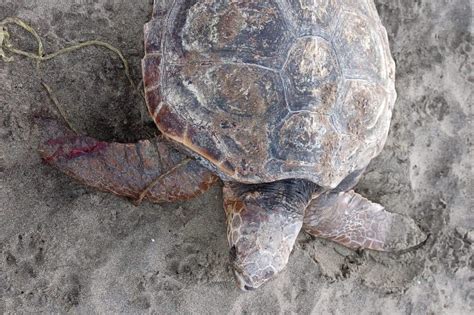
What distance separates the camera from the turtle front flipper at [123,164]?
136 inches

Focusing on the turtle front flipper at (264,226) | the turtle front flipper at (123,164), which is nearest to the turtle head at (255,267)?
the turtle front flipper at (264,226)

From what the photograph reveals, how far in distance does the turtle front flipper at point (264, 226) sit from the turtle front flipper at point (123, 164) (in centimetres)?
32

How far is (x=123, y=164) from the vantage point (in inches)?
138

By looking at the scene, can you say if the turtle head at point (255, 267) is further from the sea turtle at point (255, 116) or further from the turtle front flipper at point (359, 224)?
the turtle front flipper at point (359, 224)

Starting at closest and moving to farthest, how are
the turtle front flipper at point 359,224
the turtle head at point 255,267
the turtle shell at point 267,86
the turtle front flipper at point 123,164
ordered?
1. the turtle shell at point 267,86
2. the turtle head at point 255,267
3. the turtle front flipper at point 123,164
4. the turtle front flipper at point 359,224

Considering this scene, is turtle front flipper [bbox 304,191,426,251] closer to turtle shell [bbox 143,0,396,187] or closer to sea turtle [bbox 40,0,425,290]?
sea turtle [bbox 40,0,425,290]

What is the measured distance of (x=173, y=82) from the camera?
329 cm

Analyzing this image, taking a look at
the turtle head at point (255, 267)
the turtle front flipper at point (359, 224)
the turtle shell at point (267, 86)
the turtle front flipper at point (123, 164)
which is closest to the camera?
the turtle shell at point (267, 86)

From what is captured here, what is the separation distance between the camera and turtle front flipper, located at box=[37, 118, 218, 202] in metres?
3.46

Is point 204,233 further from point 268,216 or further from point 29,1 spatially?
point 29,1

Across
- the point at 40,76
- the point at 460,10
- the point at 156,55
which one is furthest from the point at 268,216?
the point at 460,10

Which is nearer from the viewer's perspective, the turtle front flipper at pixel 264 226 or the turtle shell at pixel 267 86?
the turtle shell at pixel 267 86

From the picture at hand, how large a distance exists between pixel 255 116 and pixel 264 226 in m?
0.71

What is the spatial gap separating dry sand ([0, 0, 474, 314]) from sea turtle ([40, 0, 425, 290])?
29 centimetres
